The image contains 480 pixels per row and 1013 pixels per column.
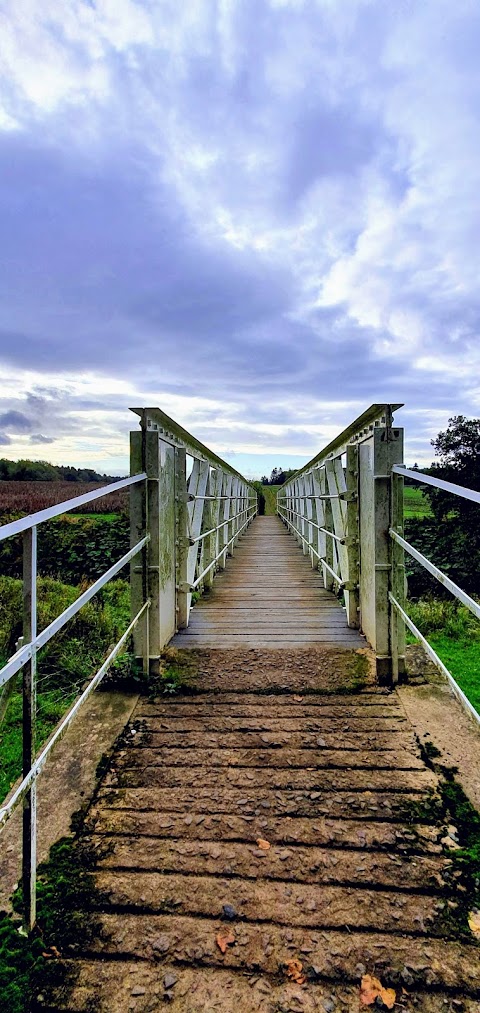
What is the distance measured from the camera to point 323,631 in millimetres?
3400

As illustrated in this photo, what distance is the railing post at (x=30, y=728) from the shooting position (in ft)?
4.08

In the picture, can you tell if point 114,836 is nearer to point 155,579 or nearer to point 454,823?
point 454,823

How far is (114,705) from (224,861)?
1.06 metres

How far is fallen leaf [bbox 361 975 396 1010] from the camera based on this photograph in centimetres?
108

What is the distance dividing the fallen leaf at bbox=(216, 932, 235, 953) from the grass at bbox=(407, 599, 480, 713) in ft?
7.25

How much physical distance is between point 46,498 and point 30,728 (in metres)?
12.6

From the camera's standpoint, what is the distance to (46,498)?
42.5 feet

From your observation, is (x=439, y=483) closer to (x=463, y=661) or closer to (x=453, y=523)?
(x=463, y=661)

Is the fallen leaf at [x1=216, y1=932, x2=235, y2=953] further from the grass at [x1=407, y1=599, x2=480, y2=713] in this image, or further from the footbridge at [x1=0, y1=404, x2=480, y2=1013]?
the grass at [x1=407, y1=599, x2=480, y2=713]

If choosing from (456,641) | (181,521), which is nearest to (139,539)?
(181,521)

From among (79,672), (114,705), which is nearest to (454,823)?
(114,705)


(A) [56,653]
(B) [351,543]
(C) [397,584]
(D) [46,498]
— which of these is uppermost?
(D) [46,498]

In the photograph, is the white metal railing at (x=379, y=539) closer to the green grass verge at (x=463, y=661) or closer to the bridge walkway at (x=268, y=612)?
the bridge walkway at (x=268, y=612)

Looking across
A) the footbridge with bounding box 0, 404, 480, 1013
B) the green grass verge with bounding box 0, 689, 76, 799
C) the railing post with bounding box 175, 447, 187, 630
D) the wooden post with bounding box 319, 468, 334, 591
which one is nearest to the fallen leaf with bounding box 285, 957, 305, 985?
the footbridge with bounding box 0, 404, 480, 1013
